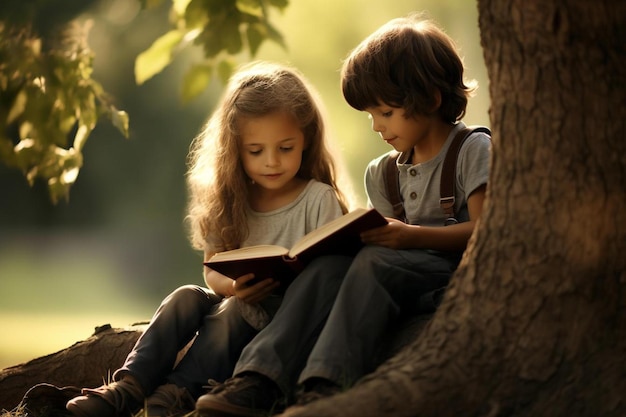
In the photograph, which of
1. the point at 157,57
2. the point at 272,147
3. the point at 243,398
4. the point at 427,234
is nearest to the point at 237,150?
the point at 272,147

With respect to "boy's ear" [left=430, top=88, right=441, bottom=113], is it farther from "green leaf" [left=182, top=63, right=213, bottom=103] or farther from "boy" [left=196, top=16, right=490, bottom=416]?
"green leaf" [left=182, top=63, right=213, bottom=103]

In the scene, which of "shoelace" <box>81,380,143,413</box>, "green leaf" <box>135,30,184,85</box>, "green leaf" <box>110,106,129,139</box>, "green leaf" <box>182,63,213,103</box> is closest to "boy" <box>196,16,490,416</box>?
"shoelace" <box>81,380,143,413</box>

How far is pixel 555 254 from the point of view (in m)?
2.85

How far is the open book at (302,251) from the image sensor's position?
322 cm

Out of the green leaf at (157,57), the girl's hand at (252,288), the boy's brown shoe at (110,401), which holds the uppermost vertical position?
the green leaf at (157,57)

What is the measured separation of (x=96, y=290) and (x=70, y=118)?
11.0 m

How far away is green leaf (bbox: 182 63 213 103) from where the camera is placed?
345 cm

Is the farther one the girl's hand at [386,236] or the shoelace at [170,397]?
the shoelace at [170,397]

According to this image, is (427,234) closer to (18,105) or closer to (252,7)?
(252,7)

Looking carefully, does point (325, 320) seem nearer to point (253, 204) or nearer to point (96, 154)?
point (253, 204)

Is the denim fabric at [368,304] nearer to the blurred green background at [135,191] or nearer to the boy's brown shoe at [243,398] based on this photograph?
the boy's brown shoe at [243,398]

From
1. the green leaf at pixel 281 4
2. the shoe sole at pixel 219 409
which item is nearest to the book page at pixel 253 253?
the shoe sole at pixel 219 409

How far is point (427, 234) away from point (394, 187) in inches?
20.0

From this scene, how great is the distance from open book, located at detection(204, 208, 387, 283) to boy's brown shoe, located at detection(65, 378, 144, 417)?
529 mm
